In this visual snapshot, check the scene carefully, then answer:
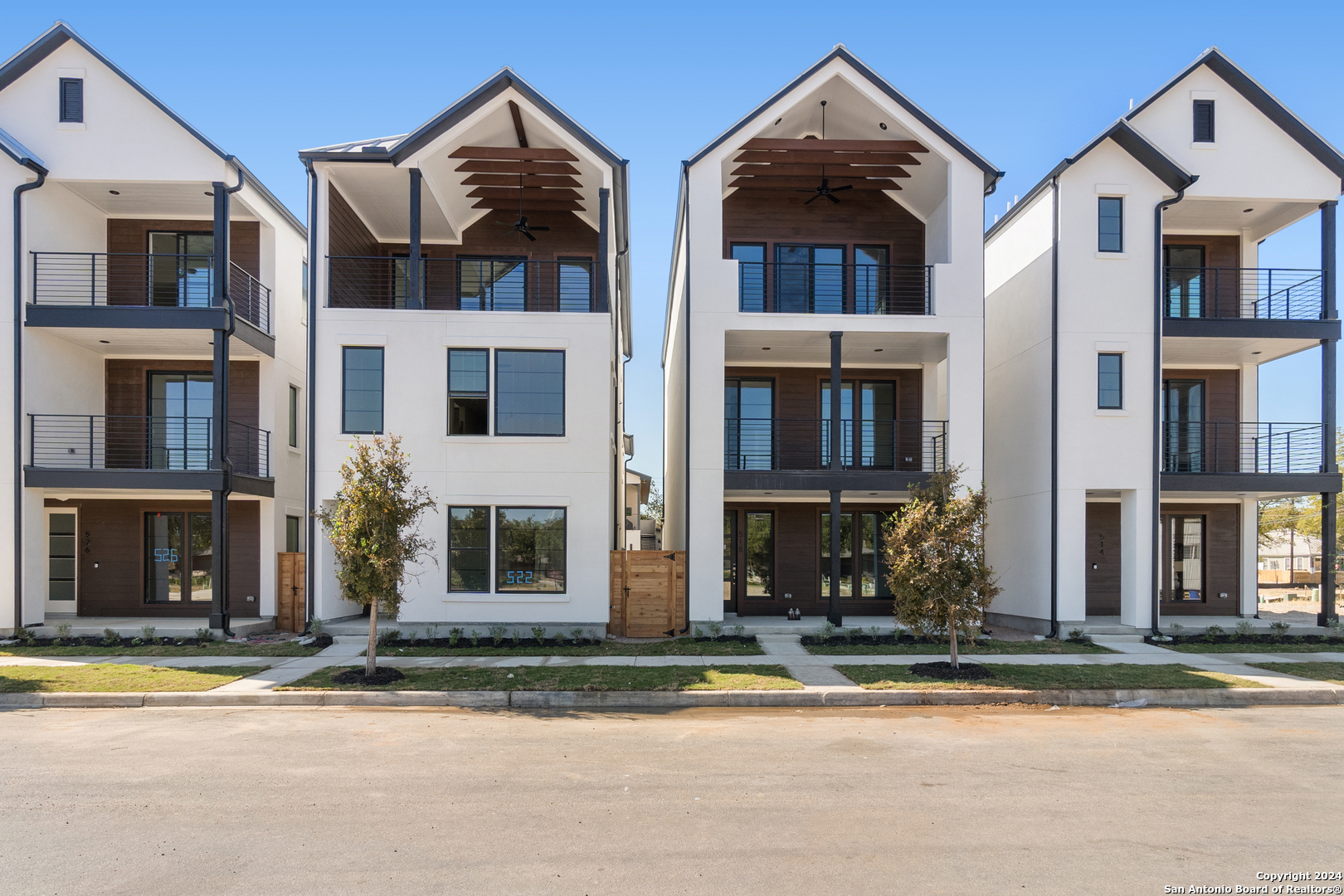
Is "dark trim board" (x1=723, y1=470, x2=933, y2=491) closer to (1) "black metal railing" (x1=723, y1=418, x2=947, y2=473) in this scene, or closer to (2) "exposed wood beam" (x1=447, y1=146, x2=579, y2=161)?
(1) "black metal railing" (x1=723, y1=418, x2=947, y2=473)

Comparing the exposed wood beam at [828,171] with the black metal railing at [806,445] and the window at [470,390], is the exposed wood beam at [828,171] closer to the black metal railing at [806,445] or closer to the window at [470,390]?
the black metal railing at [806,445]

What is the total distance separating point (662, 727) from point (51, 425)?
1557 cm

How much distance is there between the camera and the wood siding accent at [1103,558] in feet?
63.0

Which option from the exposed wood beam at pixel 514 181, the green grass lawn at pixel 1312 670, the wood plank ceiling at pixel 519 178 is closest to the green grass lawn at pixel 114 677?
the wood plank ceiling at pixel 519 178

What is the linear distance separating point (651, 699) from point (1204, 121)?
17926 mm

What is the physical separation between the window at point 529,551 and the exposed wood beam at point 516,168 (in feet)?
24.2

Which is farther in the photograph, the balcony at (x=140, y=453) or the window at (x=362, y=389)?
the window at (x=362, y=389)

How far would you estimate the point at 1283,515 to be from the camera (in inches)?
1273

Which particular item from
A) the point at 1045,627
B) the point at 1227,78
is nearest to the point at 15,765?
the point at 1045,627

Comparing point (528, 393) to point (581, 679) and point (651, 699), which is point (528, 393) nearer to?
point (581, 679)

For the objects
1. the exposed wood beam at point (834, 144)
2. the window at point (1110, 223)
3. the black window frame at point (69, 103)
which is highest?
the black window frame at point (69, 103)

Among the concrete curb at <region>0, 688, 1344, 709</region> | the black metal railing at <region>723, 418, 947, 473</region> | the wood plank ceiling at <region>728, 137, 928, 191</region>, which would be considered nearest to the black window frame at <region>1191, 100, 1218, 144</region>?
the wood plank ceiling at <region>728, 137, 928, 191</region>

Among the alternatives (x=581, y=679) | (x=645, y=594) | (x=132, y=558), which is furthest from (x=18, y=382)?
(x=581, y=679)

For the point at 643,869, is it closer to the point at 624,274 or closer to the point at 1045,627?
the point at 1045,627
